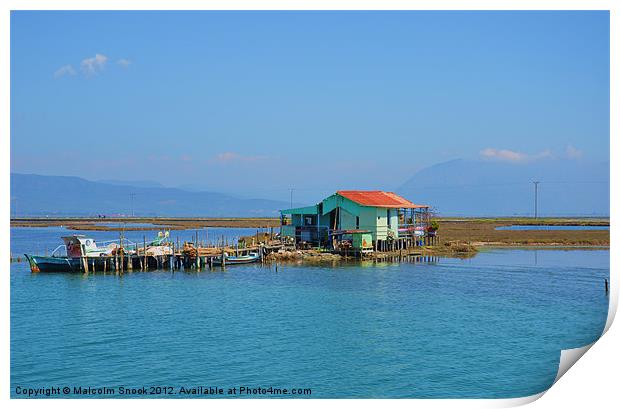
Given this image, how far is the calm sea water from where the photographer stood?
1562 centimetres

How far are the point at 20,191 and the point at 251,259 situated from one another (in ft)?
445

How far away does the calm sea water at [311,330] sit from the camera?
15617 mm

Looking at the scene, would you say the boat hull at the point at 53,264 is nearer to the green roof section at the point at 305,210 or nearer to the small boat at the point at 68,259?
the small boat at the point at 68,259

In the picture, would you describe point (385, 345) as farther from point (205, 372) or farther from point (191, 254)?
point (191, 254)

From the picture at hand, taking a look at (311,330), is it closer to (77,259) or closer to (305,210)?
(77,259)

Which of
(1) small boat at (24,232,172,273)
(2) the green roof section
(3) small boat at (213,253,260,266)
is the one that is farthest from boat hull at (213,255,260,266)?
(1) small boat at (24,232,172,273)

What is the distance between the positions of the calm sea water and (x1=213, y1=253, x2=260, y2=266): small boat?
14.9ft

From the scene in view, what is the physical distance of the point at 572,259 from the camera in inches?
1646

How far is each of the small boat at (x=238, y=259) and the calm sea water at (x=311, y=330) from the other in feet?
14.9

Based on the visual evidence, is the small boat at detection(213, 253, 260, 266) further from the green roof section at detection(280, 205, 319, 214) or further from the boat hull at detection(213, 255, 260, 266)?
the green roof section at detection(280, 205, 319, 214)

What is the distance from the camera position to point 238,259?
38625mm
